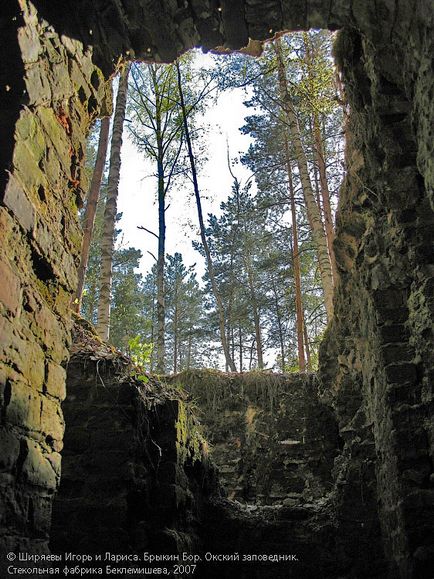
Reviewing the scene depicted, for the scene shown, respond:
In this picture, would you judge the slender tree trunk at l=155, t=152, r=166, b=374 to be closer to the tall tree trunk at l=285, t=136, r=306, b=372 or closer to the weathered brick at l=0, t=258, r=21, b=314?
the tall tree trunk at l=285, t=136, r=306, b=372

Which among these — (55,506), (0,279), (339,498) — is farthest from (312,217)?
(0,279)

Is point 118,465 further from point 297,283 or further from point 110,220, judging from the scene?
point 297,283

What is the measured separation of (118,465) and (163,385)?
116cm

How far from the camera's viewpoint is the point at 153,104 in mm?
14617

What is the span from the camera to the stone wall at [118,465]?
3643 mm

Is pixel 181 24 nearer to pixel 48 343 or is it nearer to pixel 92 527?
pixel 48 343

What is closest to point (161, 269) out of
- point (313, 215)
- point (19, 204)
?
point (313, 215)

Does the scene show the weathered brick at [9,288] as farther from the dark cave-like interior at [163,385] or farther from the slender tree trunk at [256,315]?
the slender tree trunk at [256,315]

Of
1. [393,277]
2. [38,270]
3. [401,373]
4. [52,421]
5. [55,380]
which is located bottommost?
[52,421]

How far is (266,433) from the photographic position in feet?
26.3

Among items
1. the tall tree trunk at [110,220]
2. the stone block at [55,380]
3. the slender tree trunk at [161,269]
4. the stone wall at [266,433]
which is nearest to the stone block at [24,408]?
the stone block at [55,380]

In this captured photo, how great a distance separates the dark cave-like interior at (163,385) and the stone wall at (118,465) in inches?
0.6

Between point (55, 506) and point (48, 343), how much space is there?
171 centimetres

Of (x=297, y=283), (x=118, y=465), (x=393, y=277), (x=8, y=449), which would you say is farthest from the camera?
(x=297, y=283)
